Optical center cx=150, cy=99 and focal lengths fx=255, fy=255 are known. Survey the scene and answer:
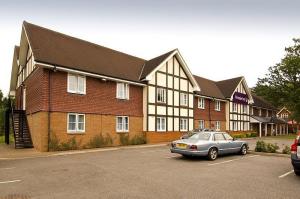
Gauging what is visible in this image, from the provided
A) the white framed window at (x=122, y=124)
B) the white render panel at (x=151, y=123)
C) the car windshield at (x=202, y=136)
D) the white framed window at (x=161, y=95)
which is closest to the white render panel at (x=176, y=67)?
the white framed window at (x=161, y=95)

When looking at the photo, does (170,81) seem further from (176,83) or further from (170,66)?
(170,66)

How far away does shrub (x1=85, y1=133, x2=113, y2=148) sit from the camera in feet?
63.2

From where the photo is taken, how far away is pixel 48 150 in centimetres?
1698

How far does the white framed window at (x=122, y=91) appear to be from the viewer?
21.9 m

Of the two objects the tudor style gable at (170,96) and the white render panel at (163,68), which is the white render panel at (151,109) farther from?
the white render panel at (163,68)

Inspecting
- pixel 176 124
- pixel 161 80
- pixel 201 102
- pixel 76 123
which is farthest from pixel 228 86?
pixel 76 123

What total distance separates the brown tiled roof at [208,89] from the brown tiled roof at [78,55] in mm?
10298

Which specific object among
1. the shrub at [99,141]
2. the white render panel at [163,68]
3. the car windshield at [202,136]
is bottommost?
the shrub at [99,141]

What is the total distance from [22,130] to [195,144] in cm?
1491

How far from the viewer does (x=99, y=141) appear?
19.8m

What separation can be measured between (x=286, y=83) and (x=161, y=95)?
32.2m

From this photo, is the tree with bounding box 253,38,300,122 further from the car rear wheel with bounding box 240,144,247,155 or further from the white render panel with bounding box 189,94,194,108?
the car rear wheel with bounding box 240,144,247,155

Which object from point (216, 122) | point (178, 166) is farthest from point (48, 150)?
point (216, 122)

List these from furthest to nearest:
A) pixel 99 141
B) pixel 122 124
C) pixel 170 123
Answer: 1. pixel 170 123
2. pixel 122 124
3. pixel 99 141
